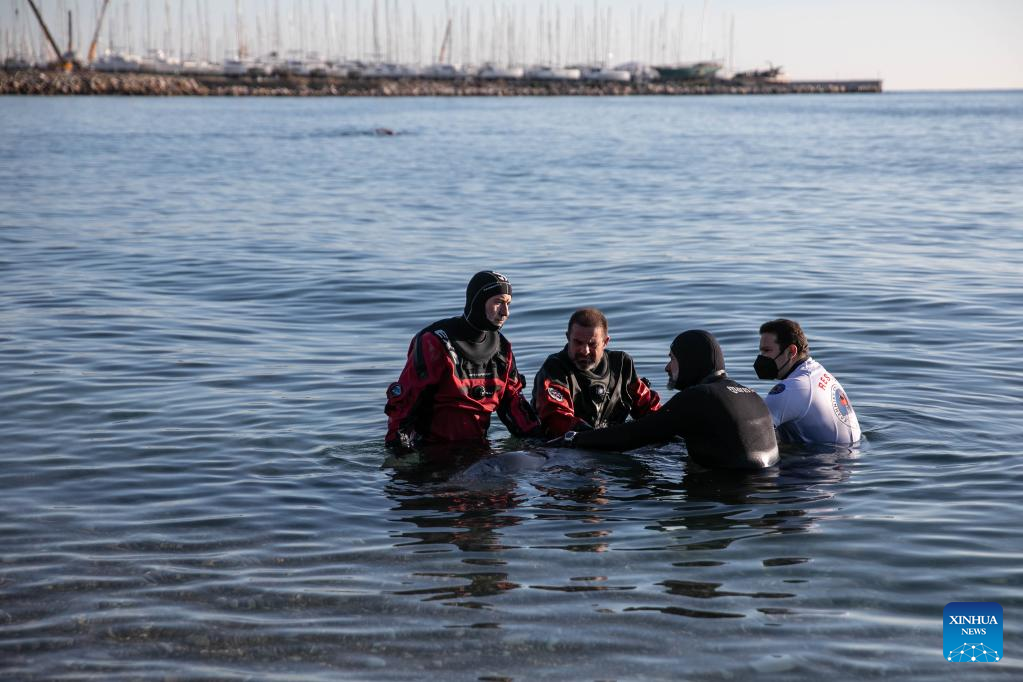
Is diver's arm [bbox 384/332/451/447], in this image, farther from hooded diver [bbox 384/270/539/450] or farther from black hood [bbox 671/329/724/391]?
black hood [bbox 671/329/724/391]

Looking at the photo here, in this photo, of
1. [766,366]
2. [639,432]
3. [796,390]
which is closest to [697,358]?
[639,432]

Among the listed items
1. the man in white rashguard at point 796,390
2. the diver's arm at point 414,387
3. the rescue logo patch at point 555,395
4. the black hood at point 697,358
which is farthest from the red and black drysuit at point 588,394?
the man in white rashguard at point 796,390

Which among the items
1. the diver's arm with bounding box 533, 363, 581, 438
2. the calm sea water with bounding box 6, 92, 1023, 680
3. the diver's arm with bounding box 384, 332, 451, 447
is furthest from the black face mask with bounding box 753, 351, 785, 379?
the diver's arm with bounding box 384, 332, 451, 447

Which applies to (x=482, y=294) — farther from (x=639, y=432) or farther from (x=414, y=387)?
(x=639, y=432)

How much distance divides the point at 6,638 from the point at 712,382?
473 cm

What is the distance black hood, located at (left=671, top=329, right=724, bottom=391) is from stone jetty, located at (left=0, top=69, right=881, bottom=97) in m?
115

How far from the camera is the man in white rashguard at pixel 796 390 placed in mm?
8766

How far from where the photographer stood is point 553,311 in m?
15.5

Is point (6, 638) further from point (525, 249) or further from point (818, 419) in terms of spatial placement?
point (525, 249)

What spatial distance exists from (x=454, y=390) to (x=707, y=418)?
6.57 ft

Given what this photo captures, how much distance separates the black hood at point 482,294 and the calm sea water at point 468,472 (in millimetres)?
1029

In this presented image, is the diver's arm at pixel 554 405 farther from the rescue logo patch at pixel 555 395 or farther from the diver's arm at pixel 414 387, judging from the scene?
the diver's arm at pixel 414 387

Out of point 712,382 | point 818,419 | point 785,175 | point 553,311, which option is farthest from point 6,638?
point 785,175

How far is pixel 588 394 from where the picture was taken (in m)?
9.20
